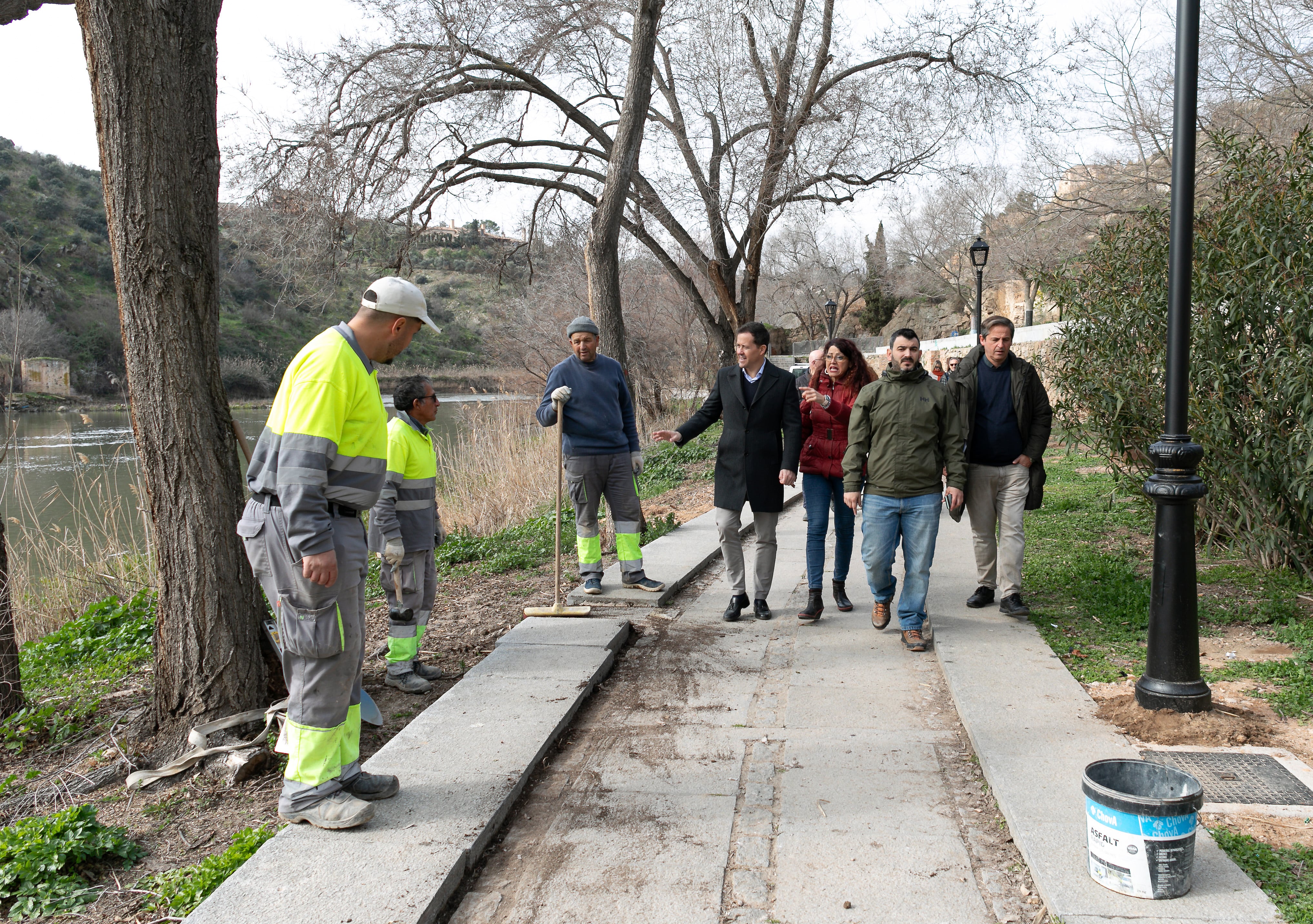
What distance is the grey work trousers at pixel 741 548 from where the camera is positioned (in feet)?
20.2

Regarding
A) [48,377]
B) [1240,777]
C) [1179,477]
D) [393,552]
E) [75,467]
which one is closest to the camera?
[1240,777]

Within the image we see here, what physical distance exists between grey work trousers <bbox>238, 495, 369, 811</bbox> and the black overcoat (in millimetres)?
3215

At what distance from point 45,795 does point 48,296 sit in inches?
1710

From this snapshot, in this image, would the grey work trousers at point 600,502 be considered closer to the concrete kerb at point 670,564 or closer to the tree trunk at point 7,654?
the concrete kerb at point 670,564

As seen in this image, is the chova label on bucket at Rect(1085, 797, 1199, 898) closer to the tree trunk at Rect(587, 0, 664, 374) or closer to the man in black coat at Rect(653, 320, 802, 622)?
the man in black coat at Rect(653, 320, 802, 622)

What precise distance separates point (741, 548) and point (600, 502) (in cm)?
116

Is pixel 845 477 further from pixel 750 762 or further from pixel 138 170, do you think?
pixel 138 170

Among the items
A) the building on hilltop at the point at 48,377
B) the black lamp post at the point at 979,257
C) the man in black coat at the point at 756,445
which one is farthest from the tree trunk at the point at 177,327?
the building on hilltop at the point at 48,377

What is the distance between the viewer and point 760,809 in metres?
3.50

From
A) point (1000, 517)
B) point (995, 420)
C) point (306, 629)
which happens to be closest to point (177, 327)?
point (306, 629)

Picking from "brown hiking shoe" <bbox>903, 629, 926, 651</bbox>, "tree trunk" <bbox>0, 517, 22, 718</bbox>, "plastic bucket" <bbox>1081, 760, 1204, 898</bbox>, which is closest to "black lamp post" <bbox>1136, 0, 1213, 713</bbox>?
"plastic bucket" <bbox>1081, 760, 1204, 898</bbox>

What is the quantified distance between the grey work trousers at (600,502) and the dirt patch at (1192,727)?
3497 millimetres

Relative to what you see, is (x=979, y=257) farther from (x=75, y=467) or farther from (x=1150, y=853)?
(x=1150, y=853)

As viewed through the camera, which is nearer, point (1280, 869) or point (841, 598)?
point (1280, 869)
